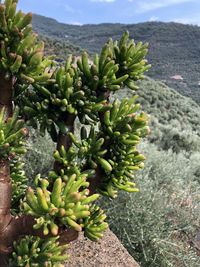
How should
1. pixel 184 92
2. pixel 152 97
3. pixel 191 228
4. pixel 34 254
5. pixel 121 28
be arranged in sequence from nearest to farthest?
1. pixel 34 254
2. pixel 191 228
3. pixel 152 97
4. pixel 184 92
5. pixel 121 28

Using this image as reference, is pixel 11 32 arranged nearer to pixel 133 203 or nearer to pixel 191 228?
pixel 133 203

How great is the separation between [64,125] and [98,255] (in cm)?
177

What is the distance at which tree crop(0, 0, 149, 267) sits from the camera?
2.09 m

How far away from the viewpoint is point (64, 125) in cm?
237

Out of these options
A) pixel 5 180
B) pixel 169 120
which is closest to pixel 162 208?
pixel 5 180

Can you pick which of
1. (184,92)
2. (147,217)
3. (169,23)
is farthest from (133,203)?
(169,23)

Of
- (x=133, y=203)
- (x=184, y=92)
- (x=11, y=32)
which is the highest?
(x=11, y=32)

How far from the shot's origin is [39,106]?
90.1 inches

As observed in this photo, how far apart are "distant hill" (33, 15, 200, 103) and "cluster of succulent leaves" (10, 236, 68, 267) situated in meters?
36.0

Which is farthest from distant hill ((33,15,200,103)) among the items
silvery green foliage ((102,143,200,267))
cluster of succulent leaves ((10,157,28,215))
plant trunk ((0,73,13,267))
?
plant trunk ((0,73,13,267))

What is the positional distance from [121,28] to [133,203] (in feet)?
225

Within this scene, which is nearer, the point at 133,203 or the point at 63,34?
the point at 133,203

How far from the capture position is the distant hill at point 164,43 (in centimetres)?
4591

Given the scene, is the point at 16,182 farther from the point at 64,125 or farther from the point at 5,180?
the point at 64,125
